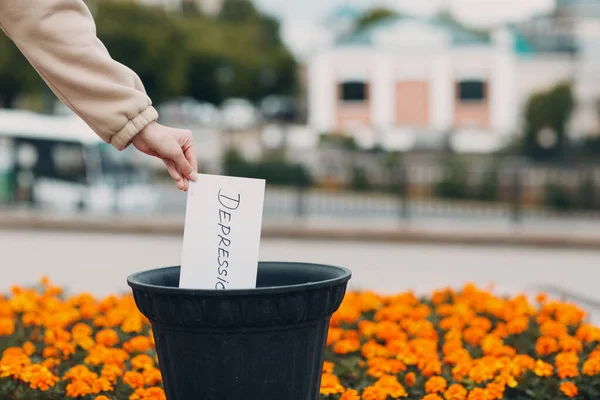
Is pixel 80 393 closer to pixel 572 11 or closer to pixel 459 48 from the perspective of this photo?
pixel 459 48

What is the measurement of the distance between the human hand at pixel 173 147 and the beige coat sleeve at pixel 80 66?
0.15 feet

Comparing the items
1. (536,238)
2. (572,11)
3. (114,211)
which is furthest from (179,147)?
(572,11)

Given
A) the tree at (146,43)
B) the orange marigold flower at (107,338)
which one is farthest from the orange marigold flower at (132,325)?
the tree at (146,43)

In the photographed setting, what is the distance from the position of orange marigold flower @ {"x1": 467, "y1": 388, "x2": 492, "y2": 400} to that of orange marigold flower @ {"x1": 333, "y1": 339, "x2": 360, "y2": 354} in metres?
0.90

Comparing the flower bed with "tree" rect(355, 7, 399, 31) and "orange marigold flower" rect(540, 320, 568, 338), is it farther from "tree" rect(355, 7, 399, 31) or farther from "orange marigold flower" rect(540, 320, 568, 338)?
"tree" rect(355, 7, 399, 31)

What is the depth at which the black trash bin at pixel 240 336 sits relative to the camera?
2.40 meters

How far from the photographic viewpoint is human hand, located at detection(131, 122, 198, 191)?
8.23 feet

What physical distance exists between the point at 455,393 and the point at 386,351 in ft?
2.40

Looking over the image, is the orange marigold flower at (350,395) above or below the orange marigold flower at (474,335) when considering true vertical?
below

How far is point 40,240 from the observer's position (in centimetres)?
1391

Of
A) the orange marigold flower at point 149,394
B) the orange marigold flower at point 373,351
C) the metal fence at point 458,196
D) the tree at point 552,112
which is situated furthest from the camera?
the tree at point 552,112

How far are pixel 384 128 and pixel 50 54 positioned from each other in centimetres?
5384

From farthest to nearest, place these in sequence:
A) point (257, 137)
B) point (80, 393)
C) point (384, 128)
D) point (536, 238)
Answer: point (384, 128) → point (257, 137) → point (536, 238) → point (80, 393)

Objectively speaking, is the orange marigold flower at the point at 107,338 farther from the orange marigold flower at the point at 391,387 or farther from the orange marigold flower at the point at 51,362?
the orange marigold flower at the point at 391,387
